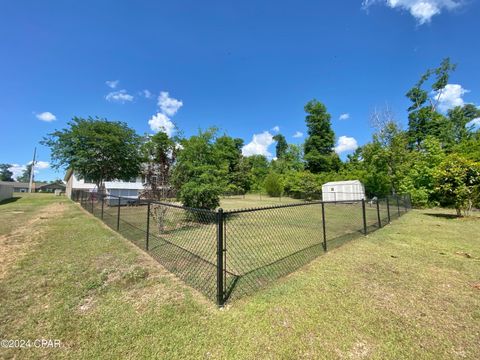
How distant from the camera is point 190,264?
13.0 feet

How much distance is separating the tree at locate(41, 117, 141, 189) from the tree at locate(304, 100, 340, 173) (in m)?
25.8

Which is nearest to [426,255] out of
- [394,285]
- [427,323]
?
[394,285]

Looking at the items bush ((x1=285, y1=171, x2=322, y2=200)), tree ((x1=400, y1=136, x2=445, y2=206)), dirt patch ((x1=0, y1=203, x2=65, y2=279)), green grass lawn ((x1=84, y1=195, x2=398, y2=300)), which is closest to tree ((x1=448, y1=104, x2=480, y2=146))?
tree ((x1=400, y1=136, x2=445, y2=206))

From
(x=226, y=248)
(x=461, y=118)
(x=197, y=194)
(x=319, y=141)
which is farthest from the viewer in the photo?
(x=319, y=141)

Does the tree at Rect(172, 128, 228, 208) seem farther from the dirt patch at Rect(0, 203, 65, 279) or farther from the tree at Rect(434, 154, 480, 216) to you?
the tree at Rect(434, 154, 480, 216)

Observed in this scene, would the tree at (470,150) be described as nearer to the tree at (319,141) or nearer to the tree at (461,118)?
the tree at (461,118)

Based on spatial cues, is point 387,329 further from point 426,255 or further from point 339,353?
point 426,255

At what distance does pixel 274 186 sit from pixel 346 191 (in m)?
11.9

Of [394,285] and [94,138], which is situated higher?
[94,138]

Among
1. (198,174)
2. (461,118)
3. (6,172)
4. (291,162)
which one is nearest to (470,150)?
(461,118)

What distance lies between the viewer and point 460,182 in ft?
30.2

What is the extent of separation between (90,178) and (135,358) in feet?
77.4

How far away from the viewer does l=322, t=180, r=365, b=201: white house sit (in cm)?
1870

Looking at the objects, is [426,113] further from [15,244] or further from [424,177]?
[15,244]
